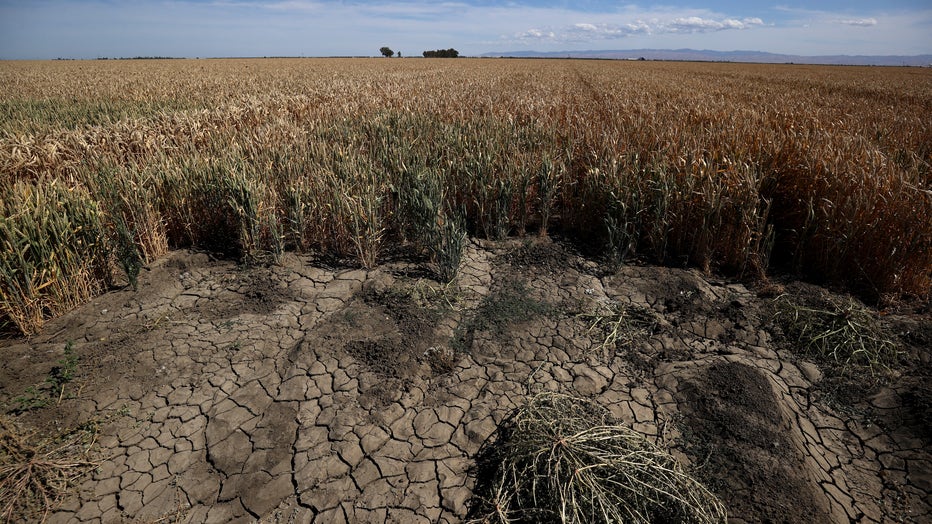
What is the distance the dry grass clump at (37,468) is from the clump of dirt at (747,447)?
3.27m

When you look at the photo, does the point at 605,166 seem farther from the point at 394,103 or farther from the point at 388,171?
the point at 394,103

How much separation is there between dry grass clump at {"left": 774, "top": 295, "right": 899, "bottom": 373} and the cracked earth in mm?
132

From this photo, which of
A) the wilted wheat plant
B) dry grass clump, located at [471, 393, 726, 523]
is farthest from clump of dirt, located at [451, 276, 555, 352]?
dry grass clump, located at [471, 393, 726, 523]

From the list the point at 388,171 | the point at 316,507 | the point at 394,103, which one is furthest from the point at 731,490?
the point at 394,103

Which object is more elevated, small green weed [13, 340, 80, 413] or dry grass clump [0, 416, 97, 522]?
small green weed [13, 340, 80, 413]

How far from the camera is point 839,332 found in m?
3.20

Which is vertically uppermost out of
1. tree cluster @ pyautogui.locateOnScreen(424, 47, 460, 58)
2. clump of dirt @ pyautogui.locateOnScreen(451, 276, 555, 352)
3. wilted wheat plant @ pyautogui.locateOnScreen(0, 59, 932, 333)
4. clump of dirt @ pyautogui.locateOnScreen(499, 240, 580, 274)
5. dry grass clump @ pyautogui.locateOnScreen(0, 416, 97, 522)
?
tree cluster @ pyautogui.locateOnScreen(424, 47, 460, 58)

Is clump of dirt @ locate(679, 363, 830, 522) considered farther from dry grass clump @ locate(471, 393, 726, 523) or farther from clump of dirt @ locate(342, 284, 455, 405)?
clump of dirt @ locate(342, 284, 455, 405)

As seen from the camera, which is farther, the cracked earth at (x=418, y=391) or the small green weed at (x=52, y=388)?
the small green weed at (x=52, y=388)

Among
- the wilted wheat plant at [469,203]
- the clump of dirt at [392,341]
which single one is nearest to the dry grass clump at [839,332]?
the wilted wheat plant at [469,203]

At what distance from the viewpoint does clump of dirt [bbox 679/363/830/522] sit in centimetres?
209

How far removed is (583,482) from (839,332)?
8.52ft

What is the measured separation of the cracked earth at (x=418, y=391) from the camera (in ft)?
7.25

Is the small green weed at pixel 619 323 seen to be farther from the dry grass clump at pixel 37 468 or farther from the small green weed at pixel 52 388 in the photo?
the small green weed at pixel 52 388
